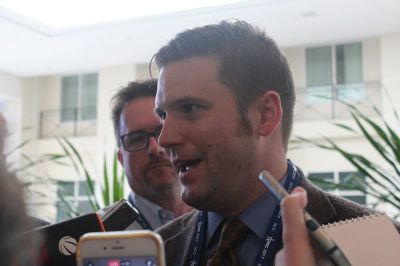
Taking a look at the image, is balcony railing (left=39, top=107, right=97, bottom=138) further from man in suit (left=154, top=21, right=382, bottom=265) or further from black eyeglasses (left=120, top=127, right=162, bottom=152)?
man in suit (left=154, top=21, right=382, bottom=265)

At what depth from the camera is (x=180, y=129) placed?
50.6 inches

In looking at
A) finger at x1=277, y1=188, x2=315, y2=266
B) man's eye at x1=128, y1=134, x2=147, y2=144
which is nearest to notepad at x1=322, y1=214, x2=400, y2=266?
finger at x1=277, y1=188, x2=315, y2=266

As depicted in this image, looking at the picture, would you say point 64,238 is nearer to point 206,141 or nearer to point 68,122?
point 206,141

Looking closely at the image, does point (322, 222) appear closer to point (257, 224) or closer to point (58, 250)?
point (257, 224)

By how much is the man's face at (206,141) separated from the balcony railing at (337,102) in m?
9.64

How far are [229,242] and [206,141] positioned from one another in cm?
22

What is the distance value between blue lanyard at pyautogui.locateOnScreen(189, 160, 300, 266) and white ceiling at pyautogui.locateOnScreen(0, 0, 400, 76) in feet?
22.3

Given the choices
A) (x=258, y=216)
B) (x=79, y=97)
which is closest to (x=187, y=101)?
(x=258, y=216)

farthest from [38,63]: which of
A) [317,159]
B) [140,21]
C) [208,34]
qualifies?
[208,34]

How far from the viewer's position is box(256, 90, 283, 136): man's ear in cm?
135

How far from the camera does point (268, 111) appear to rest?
53.5 inches

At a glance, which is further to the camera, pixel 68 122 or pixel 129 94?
pixel 68 122

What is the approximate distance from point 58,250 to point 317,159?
10.3 meters

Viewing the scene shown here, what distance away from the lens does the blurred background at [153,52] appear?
27.9ft
